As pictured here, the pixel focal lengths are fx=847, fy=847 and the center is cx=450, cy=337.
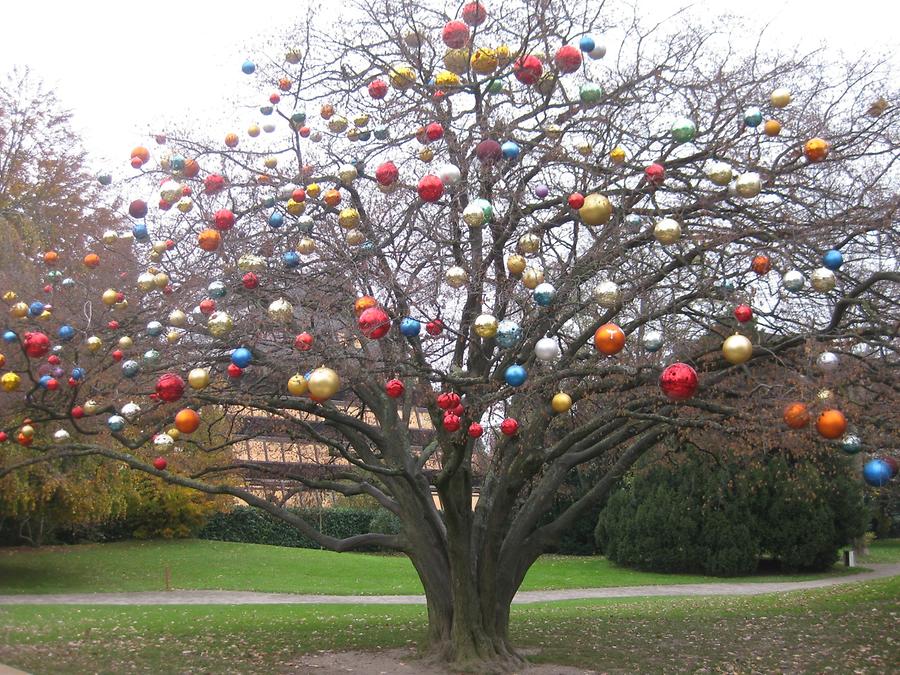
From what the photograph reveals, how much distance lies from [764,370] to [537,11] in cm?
468

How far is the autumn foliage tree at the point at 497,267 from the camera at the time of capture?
25.5 feet

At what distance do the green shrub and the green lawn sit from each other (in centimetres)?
59

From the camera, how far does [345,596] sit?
2111 cm

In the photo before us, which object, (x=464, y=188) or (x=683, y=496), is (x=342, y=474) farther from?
(x=683, y=496)

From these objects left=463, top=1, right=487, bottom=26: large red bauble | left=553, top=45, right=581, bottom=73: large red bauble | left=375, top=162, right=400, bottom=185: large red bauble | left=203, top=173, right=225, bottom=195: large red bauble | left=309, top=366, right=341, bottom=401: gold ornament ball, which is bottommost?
left=309, top=366, right=341, bottom=401: gold ornament ball

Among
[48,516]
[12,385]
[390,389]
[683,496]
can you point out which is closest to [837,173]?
[390,389]

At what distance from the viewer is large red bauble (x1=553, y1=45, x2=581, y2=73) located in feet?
24.3

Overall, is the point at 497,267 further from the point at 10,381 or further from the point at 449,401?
the point at 10,381

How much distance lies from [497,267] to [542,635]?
620cm

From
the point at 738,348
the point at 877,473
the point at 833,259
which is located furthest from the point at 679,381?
the point at 833,259

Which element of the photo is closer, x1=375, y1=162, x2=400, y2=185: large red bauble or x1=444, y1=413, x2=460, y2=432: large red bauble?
x1=375, y1=162, x2=400, y2=185: large red bauble

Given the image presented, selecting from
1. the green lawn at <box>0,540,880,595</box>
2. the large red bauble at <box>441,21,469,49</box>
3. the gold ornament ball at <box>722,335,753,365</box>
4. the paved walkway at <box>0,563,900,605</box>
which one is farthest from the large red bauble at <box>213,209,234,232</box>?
the green lawn at <box>0,540,880,595</box>

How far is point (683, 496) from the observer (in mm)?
25578

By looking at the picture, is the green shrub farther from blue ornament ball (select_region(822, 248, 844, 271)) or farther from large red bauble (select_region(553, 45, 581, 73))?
large red bauble (select_region(553, 45, 581, 73))
